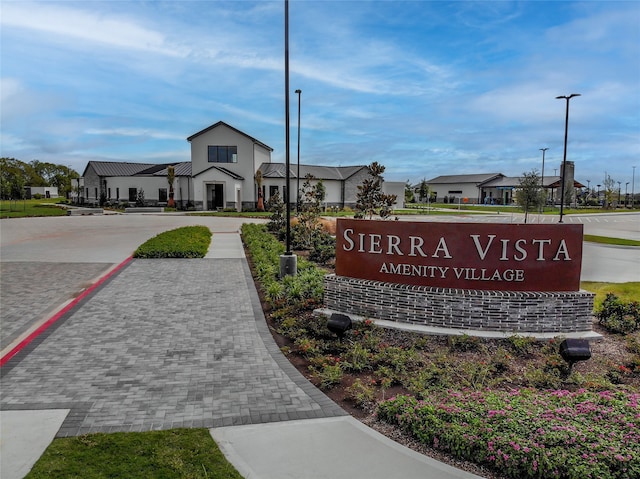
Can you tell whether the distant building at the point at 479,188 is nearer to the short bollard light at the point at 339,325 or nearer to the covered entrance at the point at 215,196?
the covered entrance at the point at 215,196

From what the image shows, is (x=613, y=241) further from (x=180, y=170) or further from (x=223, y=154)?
(x=180, y=170)

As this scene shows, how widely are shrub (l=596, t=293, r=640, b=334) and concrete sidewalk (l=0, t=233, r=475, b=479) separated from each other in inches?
228

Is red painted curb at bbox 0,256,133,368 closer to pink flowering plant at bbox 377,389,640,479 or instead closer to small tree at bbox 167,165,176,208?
pink flowering plant at bbox 377,389,640,479

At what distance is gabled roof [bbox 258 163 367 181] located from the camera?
174 ft

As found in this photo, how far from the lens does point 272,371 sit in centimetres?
690

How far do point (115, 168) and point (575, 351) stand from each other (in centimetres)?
6222

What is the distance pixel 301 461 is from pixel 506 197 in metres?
89.8

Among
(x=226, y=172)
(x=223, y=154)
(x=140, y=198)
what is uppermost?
(x=223, y=154)

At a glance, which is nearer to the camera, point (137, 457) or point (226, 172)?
point (137, 457)

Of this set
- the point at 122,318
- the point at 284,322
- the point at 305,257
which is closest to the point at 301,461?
the point at 284,322

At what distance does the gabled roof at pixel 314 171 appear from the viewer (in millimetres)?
52969

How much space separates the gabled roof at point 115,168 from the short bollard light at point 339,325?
56.0 m

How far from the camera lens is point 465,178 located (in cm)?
9700

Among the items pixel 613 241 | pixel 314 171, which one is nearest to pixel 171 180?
pixel 314 171
